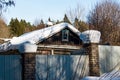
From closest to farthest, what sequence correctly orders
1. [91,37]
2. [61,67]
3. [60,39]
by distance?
1. [61,67]
2. [91,37]
3. [60,39]

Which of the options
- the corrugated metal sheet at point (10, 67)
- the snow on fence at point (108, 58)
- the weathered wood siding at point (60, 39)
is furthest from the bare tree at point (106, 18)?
the corrugated metal sheet at point (10, 67)

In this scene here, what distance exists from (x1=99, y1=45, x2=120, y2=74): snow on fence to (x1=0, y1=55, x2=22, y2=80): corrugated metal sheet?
12.2ft

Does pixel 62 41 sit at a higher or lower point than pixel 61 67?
higher

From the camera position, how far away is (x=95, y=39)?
533 inches

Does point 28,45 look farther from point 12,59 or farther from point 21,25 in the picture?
point 21,25

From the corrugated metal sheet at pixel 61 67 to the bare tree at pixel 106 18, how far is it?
24.3 m

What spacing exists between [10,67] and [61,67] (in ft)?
6.92

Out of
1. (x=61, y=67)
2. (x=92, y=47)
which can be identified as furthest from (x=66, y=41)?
(x=61, y=67)

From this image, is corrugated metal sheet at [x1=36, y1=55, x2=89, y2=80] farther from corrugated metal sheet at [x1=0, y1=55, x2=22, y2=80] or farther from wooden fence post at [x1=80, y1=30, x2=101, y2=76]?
corrugated metal sheet at [x1=0, y1=55, x2=22, y2=80]

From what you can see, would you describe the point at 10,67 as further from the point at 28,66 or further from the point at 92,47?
the point at 92,47

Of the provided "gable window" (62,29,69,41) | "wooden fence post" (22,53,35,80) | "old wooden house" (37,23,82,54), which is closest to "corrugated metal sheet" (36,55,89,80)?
"wooden fence post" (22,53,35,80)

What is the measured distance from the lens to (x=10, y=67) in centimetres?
1240

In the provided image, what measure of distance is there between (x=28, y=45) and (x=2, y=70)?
52.9 inches

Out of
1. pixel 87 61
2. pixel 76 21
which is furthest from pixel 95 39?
pixel 76 21
